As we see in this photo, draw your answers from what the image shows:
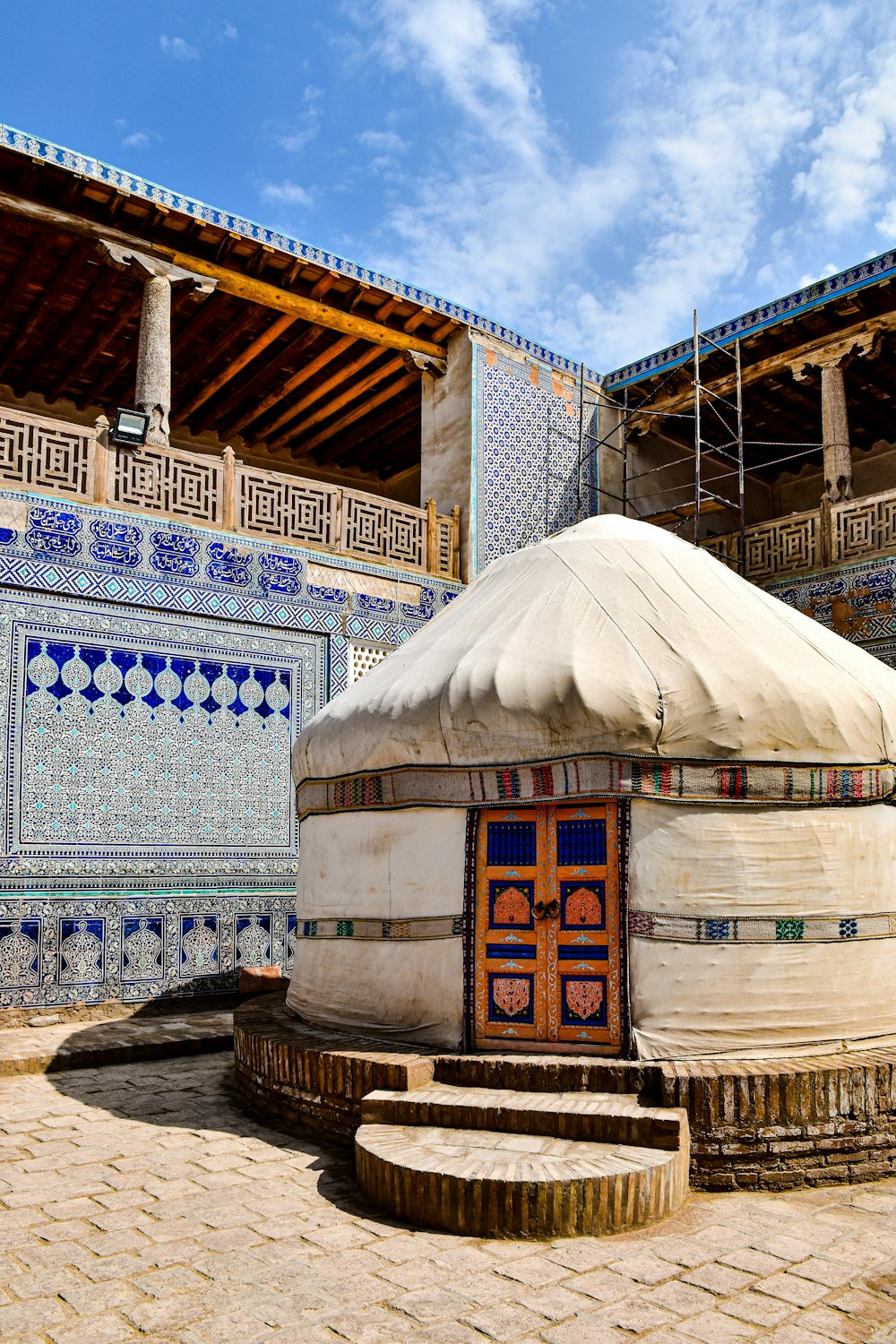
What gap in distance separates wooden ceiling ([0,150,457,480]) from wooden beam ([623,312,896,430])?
2090mm

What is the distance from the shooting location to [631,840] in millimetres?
3316

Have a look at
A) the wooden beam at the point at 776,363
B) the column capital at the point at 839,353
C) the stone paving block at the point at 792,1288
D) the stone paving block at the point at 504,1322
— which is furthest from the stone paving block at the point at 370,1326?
the column capital at the point at 839,353

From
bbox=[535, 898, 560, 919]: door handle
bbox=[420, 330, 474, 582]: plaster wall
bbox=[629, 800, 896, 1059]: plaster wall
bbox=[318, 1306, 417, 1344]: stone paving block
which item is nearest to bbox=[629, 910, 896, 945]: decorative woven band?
bbox=[629, 800, 896, 1059]: plaster wall

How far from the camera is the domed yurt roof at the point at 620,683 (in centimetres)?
328

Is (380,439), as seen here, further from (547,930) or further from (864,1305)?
(864,1305)

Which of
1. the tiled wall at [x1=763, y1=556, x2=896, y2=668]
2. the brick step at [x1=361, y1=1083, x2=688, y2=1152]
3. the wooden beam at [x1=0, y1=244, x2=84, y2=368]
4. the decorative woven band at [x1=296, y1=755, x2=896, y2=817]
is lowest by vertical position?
the brick step at [x1=361, y1=1083, x2=688, y2=1152]

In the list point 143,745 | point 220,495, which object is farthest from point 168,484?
point 143,745

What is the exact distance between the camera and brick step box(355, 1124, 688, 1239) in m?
2.52

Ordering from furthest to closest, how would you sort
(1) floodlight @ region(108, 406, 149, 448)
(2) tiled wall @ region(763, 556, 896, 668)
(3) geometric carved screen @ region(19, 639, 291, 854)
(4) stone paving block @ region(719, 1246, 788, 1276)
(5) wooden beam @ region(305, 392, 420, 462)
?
(5) wooden beam @ region(305, 392, 420, 462) < (2) tiled wall @ region(763, 556, 896, 668) < (1) floodlight @ region(108, 406, 149, 448) < (3) geometric carved screen @ region(19, 639, 291, 854) < (4) stone paving block @ region(719, 1246, 788, 1276)

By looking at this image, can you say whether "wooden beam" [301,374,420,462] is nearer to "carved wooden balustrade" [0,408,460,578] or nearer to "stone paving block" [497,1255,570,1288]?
"carved wooden balustrade" [0,408,460,578]

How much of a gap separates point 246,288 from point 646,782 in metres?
5.38

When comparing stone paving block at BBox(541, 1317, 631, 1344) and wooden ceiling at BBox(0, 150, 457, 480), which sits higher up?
wooden ceiling at BBox(0, 150, 457, 480)

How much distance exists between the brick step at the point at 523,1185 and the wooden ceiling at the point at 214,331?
A: 584 centimetres

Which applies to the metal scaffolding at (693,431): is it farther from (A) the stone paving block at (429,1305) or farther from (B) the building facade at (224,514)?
(A) the stone paving block at (429,1305)
